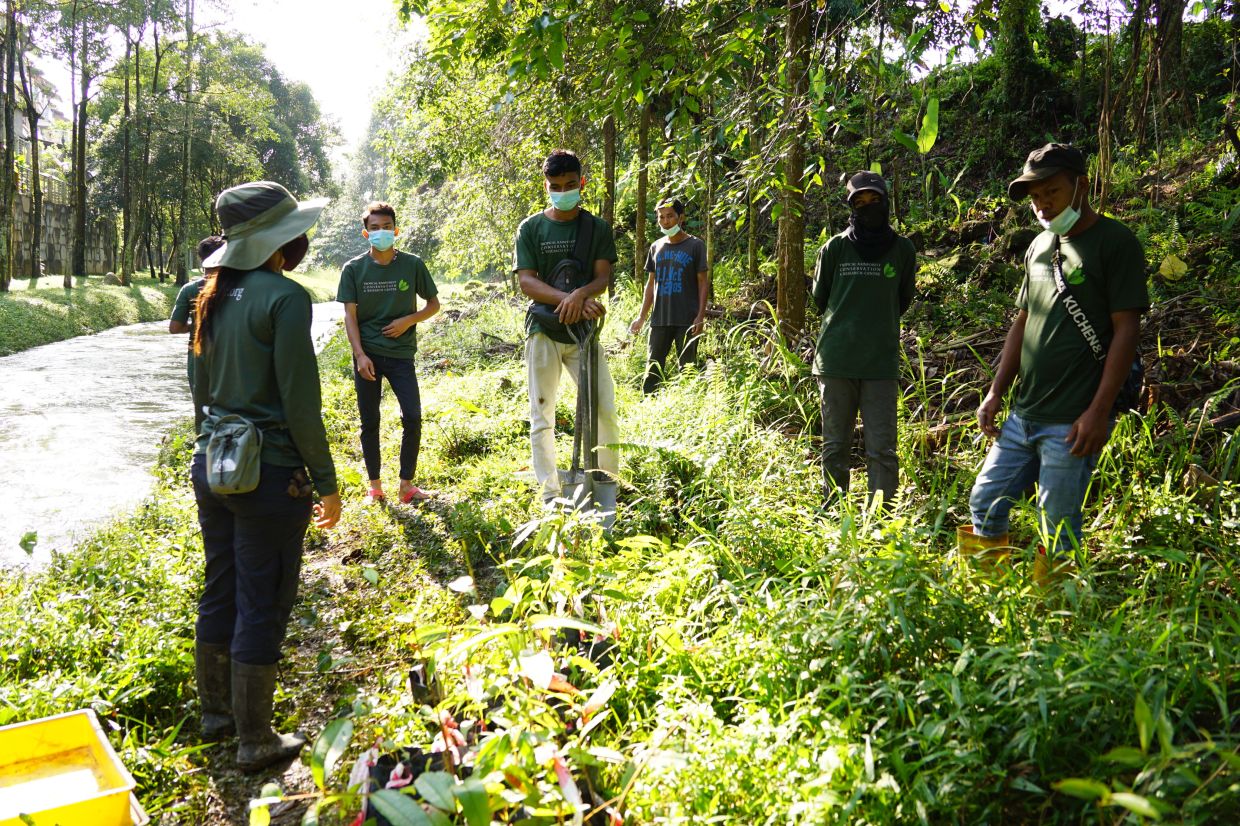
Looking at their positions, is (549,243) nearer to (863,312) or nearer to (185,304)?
(863,312)

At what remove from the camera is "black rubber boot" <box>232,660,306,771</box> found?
9.93 ft

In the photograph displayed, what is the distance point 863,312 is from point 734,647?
2321mm

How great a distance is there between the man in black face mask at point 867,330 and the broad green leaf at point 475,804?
117 inches

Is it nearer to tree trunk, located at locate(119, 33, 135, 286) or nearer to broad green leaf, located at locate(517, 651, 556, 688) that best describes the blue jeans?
broad green leaf, located at locate(517, 651, 556, 688)

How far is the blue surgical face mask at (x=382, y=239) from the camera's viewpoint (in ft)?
19.0

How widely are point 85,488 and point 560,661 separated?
5843 mm

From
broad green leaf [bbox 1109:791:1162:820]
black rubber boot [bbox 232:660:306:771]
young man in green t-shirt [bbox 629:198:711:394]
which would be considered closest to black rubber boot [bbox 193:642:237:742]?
black rubber boot [bbox 232:660:306:771]

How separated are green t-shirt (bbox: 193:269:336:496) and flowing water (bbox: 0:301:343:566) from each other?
6.96 feet

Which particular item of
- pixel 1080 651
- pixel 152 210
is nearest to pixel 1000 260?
pixel 1080 651

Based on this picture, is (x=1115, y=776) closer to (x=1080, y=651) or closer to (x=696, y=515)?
(x=1080, y=651)

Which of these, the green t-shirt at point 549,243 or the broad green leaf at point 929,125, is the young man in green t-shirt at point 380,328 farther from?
the broad green leaf at point 929,125

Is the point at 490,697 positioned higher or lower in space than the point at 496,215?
lower

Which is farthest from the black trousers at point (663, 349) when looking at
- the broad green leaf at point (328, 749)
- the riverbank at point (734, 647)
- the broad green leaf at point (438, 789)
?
the broad green leaf at point (438, 789)

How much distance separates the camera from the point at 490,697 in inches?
102
